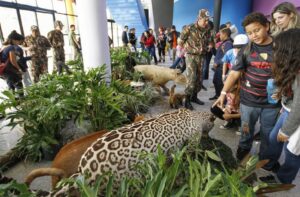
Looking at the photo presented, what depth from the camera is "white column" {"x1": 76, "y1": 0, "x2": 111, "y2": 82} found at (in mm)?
3424

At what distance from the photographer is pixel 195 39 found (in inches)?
165

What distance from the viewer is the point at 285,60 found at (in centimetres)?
168

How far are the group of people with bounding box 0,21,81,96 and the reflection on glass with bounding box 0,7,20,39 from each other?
3.38 m

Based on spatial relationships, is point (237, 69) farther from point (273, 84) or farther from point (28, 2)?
point (28, 2)

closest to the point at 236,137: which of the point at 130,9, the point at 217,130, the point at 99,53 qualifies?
the point at 217,130

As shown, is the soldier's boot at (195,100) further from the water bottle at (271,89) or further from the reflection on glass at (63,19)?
the reflection on glass at (63,19)

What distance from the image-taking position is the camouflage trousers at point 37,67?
5.66 metres

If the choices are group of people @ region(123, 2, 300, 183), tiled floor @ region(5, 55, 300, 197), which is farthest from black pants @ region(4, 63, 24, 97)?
group of people @ region(123, 2, 300, 183)

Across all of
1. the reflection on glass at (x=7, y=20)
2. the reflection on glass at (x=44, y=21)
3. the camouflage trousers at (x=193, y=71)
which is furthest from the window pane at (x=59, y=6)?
the camouflage trousers at (x=193, y=71)

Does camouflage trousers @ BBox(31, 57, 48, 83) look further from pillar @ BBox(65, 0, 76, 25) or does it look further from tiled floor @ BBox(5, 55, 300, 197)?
pillar @ BBox(65, 0, 76, 25)

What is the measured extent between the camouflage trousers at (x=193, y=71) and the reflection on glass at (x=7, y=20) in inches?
297

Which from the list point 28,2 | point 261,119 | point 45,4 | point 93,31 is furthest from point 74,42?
point 261,119

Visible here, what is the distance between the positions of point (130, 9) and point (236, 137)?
13983mm

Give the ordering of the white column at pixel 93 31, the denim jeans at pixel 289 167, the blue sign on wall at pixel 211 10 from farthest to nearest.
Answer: the blue sign on wall at pixel 211 10, the white column at pixel 93 31, the denim jeans at pixel 289 167
